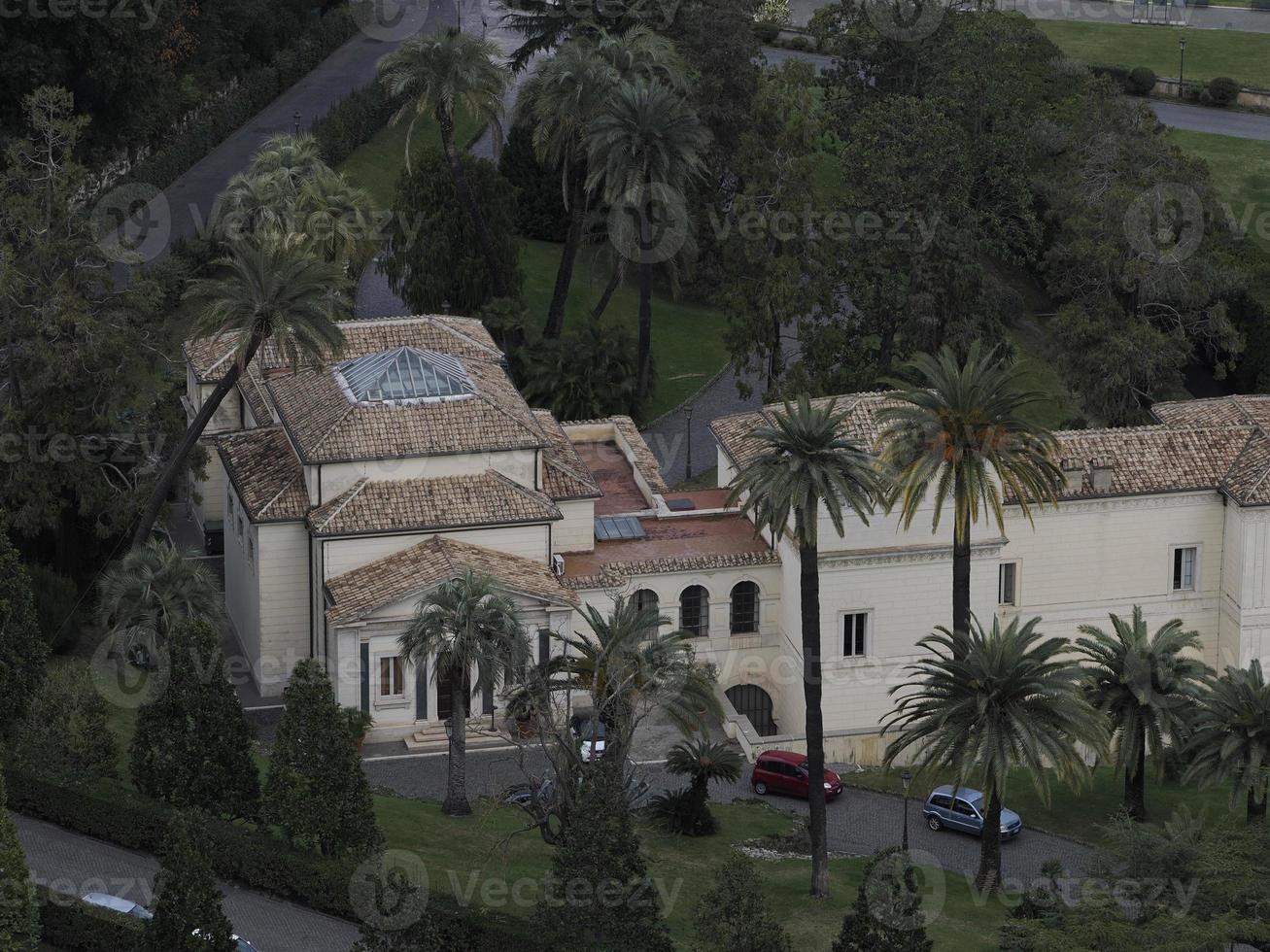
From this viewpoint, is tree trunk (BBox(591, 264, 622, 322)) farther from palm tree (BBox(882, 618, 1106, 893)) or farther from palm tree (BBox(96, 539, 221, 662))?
palm tree (BBox(882, 618, 1106, 893))

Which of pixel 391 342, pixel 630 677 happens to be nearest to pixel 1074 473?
pixel 630 677

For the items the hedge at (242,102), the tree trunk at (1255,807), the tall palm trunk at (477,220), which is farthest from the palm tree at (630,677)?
the hedge at (242,102)

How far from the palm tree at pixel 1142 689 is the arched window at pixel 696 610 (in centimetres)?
1284

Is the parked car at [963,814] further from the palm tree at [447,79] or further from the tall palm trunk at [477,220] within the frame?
the palm tree at [447,79]

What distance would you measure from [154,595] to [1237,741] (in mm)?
33904

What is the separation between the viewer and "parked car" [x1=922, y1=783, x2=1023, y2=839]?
248ft

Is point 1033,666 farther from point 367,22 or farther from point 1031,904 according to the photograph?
point 367,22

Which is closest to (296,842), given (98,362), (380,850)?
(380,850)

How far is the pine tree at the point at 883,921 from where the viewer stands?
5997 cm

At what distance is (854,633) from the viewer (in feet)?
263

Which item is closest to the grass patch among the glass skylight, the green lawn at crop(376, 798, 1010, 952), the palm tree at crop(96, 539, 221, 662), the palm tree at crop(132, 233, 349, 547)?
the glass skylight

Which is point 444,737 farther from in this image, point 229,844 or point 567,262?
point 567,262

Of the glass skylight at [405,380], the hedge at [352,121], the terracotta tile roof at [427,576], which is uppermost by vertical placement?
the hedge at [352,121]

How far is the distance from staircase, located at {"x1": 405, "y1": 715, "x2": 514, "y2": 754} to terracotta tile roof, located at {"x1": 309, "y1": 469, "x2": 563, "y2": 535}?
640 centimetres
